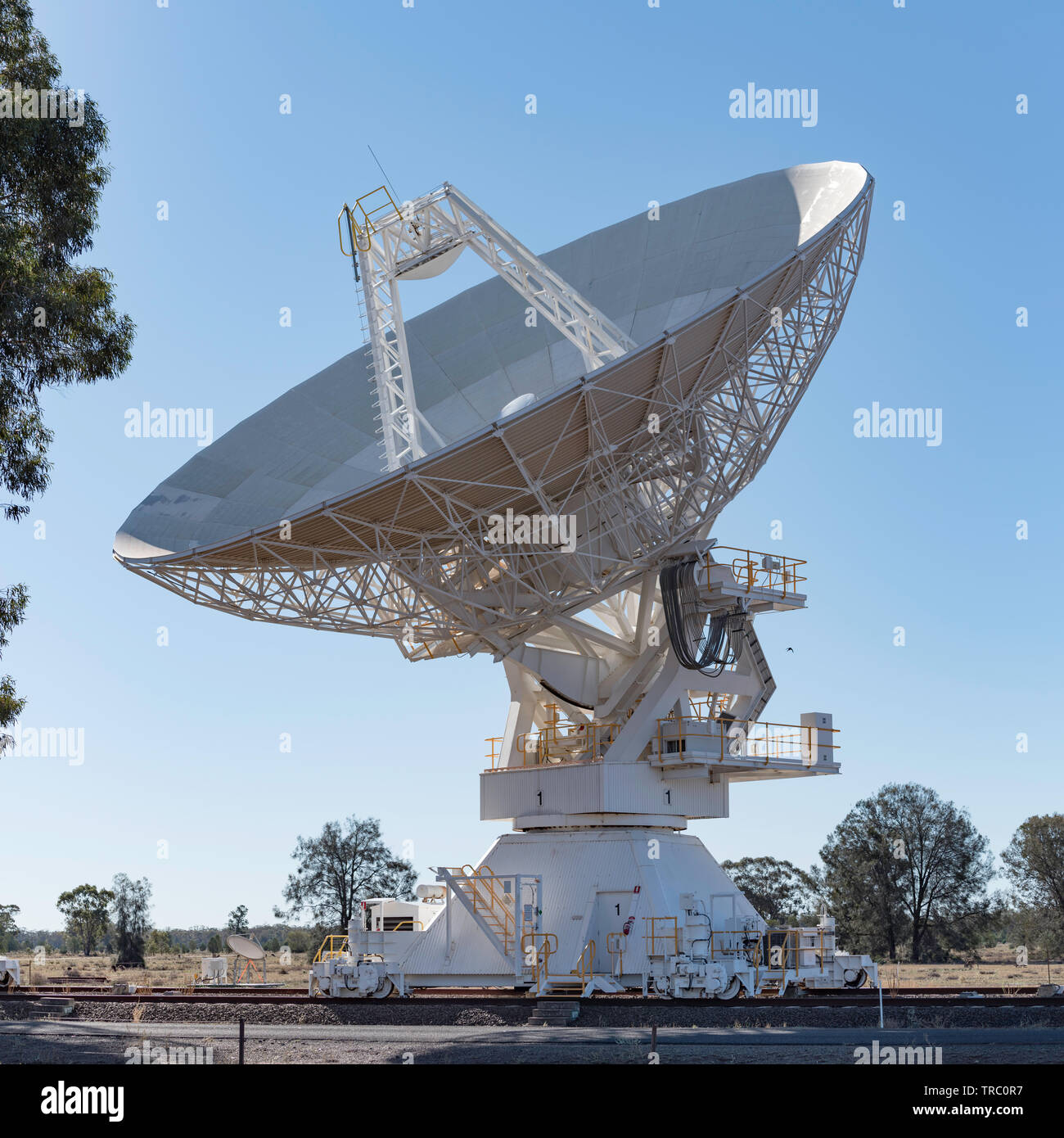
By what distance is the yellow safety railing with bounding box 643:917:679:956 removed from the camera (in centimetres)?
2573

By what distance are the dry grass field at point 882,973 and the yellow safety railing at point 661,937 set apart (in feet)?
27.0

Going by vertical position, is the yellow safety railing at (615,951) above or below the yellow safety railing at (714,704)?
below

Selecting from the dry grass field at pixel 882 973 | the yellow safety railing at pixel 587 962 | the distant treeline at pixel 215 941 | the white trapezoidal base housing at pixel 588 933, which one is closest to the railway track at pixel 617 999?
the white trapezoidal base housing at pixel 588 933

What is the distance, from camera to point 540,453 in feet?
78.3

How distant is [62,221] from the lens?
21031mm

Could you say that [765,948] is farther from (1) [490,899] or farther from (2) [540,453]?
(2) [540,453]

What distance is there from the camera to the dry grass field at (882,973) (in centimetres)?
3912

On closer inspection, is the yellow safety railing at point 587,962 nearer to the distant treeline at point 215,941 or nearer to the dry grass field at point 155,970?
the dry grass field at point 155,970

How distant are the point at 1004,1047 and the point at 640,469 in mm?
12592

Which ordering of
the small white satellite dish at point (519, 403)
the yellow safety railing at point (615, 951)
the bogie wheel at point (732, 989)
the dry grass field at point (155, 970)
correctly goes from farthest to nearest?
the dry grass field at point (155, 970) < the small white satellite dish at point (519, 403) < the yellow safety railing at point (615, 951) < the bogie wheel at point (732, 989)

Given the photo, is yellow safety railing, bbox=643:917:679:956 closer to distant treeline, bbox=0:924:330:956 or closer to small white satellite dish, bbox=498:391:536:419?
small white satellite dish, bbox=498:391:536:419

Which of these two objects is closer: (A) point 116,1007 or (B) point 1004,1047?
(B) point 1004,1047

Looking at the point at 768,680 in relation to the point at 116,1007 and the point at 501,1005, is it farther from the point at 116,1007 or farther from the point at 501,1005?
the point at 116,1007

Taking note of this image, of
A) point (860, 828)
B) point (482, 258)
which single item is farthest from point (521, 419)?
point (860, 828)
